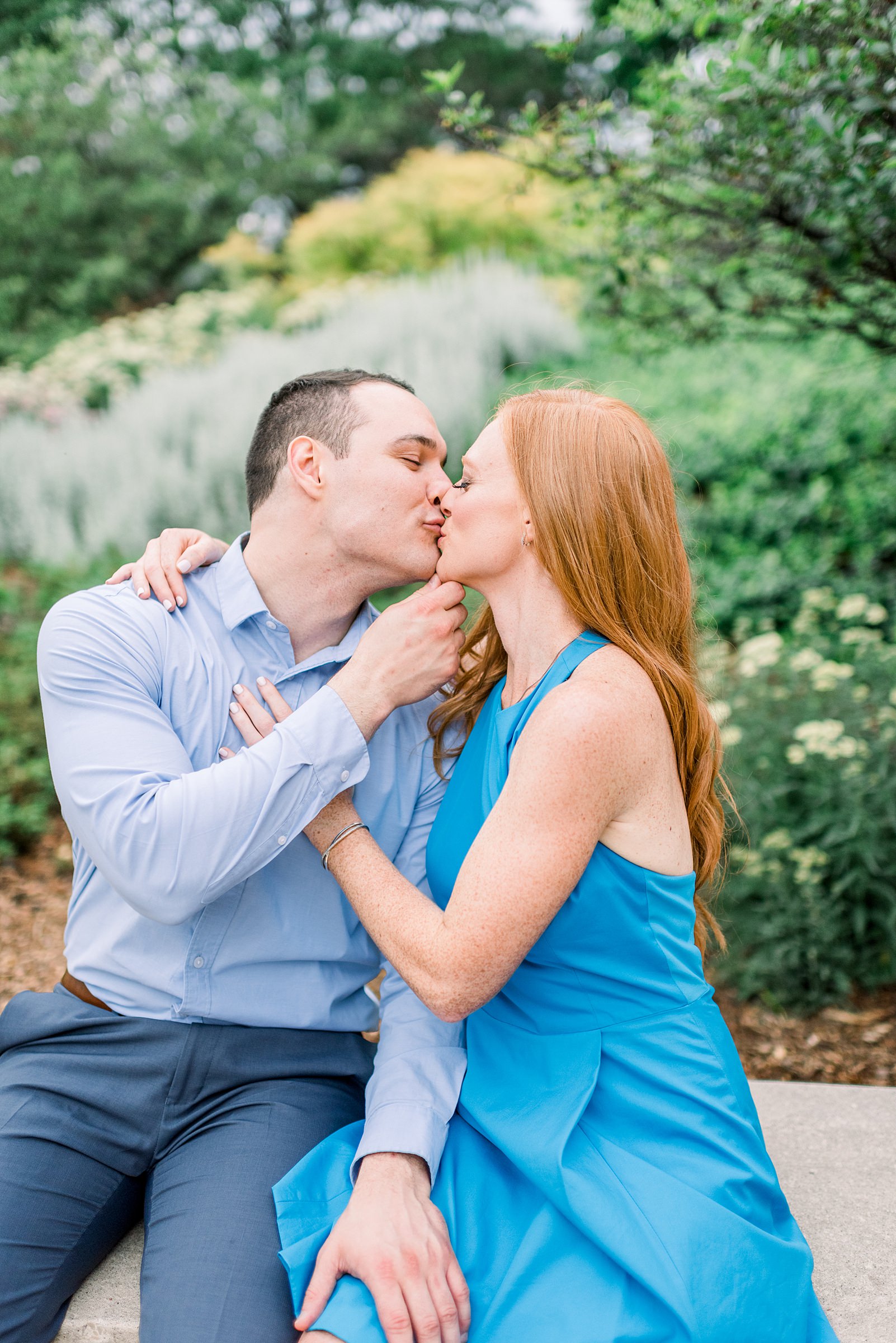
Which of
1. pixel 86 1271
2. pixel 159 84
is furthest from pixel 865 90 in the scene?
pixel 159 84

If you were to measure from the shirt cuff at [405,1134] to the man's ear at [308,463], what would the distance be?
1340 mm

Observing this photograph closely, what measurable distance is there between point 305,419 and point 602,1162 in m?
1.75

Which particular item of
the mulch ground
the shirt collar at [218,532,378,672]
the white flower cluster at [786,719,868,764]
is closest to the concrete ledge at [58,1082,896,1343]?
the mulch ground

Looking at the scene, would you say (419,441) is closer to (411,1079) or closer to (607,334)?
(411,1079)

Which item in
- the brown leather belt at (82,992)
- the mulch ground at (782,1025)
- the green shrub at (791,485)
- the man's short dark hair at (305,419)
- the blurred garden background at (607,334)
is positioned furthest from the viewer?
the green shrub at (791,485)

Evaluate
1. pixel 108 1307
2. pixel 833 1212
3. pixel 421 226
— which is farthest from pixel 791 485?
pixel 421 226

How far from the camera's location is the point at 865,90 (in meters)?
2.44

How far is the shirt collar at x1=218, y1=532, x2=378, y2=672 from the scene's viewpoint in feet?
7.66

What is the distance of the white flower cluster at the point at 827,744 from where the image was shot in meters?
3.39

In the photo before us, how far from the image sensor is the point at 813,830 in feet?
11.8

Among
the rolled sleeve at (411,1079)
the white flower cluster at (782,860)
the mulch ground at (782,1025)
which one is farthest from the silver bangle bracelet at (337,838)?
the white flower cluster at (782,860)

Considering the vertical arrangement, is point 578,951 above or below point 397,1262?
above

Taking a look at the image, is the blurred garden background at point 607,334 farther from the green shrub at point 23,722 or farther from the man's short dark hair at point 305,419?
the man's short dark hair at point 305,419

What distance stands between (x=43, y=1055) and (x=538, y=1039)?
39.5 inches
